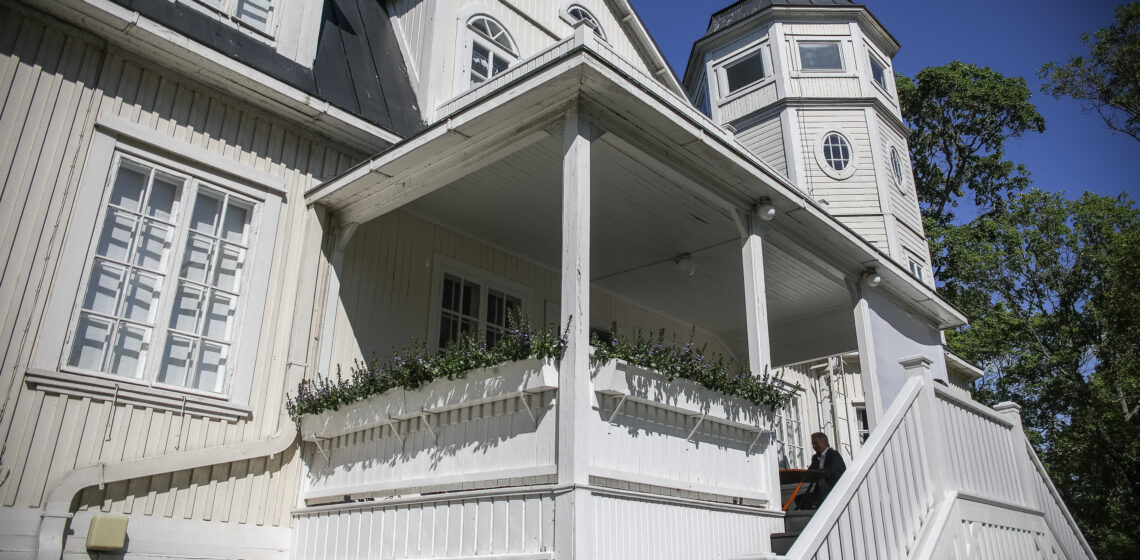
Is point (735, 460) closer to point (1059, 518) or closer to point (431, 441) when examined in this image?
point (431, 441)

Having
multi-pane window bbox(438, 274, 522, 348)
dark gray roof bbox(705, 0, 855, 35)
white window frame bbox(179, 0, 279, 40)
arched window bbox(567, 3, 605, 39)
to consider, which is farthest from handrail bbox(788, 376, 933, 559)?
dark gray roof bbox(705, 0, 855, 35)

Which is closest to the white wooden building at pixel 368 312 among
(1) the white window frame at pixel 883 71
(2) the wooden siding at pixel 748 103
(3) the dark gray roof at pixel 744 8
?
(2) the wooden siding at pixel 748 103

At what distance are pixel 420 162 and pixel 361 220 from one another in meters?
1.00

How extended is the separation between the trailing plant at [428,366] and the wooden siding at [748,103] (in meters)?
12.4

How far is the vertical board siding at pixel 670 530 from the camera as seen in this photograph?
4574 mm

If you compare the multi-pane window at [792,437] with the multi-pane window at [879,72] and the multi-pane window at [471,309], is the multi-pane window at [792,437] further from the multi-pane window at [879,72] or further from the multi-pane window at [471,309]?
the multi-pane window at [879,72]

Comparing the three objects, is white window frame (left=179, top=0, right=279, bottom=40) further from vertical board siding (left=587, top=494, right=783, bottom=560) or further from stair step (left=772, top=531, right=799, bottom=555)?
stair step (left=772, top=531, right=799, bottom=555)

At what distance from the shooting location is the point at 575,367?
15.7ft

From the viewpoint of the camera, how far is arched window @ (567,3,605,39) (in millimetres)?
10438

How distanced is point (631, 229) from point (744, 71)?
10.6 m

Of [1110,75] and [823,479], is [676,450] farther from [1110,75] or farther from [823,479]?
[1110,75]

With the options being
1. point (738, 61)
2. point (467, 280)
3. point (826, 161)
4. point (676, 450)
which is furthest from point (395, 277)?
point (738, 61)

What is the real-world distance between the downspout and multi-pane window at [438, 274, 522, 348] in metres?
1.63

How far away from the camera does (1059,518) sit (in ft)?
22.6
